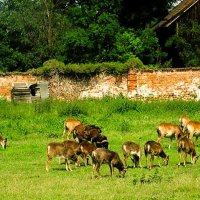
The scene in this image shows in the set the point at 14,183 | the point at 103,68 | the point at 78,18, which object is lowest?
the point at 14,183

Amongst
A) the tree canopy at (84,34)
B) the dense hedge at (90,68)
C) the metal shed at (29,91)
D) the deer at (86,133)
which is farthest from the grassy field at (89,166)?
the tree canopy at (84,34)

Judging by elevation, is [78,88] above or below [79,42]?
below

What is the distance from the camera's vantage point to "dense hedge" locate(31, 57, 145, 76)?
3812 cm

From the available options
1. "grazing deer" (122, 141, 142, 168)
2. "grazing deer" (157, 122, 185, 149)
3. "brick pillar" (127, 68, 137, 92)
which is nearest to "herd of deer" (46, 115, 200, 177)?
"grazing deer" (122, 141, 142, 168)

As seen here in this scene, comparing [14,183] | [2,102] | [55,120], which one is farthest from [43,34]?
[14,183]

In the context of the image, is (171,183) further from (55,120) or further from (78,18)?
(78,18)

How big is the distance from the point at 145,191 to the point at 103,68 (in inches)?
918

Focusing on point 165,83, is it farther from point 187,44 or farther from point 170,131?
point 170,131

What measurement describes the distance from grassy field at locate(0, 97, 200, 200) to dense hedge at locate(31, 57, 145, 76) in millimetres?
2848

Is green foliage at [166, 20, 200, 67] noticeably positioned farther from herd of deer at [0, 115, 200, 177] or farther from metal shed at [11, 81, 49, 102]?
herd of deer at [0, 115, 200, 177]

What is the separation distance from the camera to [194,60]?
4378cm

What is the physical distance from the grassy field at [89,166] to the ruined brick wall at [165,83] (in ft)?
9.55

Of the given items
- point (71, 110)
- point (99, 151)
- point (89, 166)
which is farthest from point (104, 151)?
point (71, 110)

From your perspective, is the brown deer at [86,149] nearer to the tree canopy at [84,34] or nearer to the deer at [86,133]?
the deer at [86,133]
